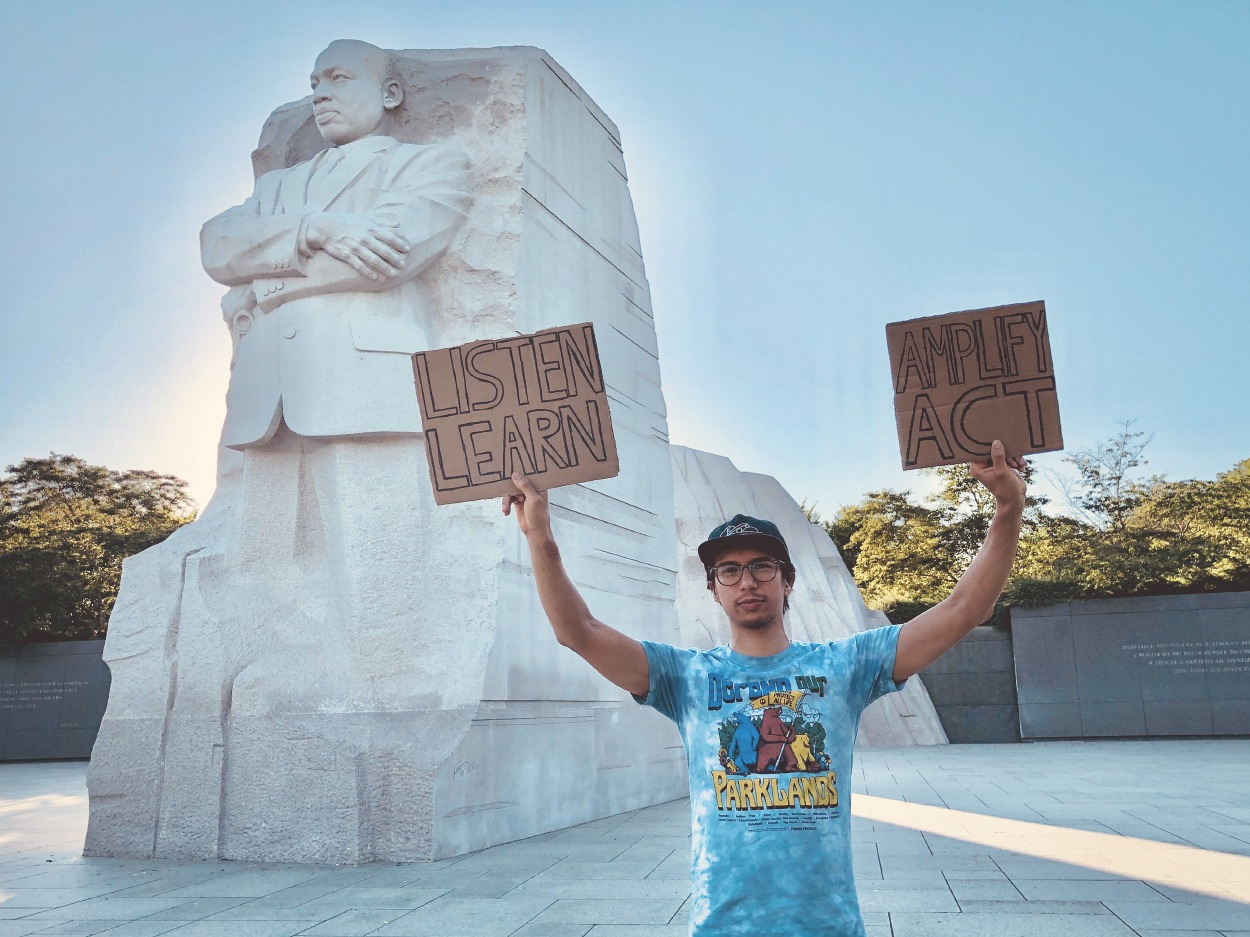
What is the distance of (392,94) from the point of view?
7203 millimetres

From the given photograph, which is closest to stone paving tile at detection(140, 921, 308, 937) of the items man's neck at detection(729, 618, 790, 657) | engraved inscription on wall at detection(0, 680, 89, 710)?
man's neck at detection(729, 618, 790, 657)

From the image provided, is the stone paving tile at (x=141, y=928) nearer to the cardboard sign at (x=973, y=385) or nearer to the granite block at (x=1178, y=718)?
the cardboard sign at (x=973, y=385)

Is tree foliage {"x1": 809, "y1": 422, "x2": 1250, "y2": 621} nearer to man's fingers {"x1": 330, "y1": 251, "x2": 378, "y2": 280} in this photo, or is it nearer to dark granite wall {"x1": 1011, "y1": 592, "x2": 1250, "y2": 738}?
dark granite wall {"x1": 1011, "y1": 592, "x2": 1250, "y2": 738}

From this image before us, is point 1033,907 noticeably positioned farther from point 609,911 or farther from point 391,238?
point 391,238

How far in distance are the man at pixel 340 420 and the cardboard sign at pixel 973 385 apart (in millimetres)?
3918

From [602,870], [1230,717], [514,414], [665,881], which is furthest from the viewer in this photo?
[1230,717]

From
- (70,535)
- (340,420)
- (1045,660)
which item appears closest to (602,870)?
(340,420)

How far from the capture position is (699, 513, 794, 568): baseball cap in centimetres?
209

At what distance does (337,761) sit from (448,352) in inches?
145

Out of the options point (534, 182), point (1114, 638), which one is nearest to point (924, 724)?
point (1114, 638)

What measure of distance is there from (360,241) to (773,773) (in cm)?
504

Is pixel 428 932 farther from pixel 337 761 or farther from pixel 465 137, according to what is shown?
pixel 465 137

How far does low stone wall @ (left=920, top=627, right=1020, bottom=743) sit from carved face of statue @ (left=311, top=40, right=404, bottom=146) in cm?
1202

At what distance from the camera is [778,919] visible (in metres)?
1.76
